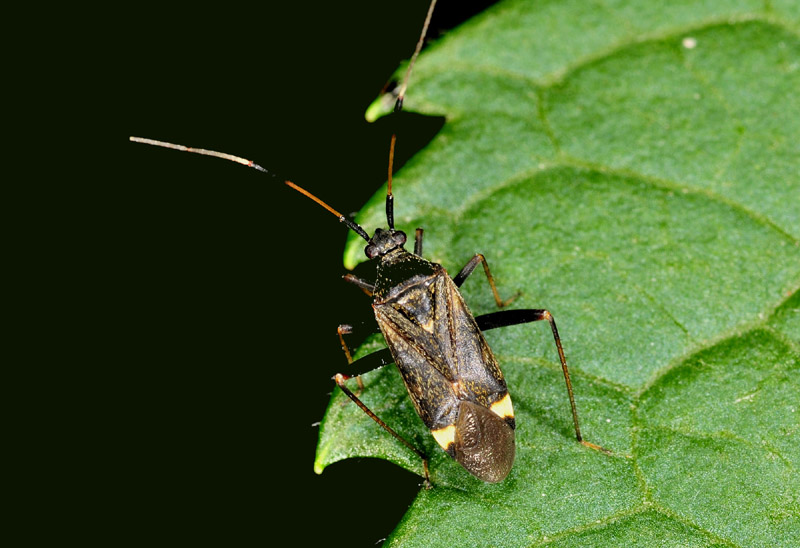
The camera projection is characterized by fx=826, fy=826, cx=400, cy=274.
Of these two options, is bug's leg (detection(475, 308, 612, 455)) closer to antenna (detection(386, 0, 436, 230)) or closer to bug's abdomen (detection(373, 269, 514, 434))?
bug's abdomen (detection(373, 269, 514, 434))

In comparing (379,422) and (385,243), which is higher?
(385,243)

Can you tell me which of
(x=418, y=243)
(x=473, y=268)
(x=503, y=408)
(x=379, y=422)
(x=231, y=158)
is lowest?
(x=503, y=408)

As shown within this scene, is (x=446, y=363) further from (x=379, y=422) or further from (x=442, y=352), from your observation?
(x=379, y=422)

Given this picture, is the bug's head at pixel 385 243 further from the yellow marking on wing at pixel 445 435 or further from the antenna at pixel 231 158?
the yellow marking on wing at pixel 445 435

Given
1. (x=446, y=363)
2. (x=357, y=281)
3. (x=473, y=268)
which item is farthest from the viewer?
(x=357, y=281)

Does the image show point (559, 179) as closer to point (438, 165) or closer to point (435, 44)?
point (438, 165)

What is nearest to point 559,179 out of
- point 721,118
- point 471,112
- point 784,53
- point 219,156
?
point 471,112

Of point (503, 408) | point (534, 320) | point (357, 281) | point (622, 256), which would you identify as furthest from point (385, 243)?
point (622, 256)

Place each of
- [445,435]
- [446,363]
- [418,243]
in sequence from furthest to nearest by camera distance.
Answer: [418,243] → [446,363] → [445,435]
